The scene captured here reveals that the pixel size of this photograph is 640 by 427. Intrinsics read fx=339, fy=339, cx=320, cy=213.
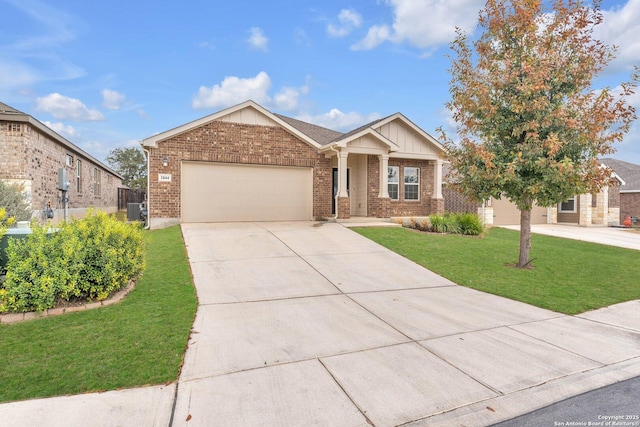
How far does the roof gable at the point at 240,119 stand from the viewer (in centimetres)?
1223

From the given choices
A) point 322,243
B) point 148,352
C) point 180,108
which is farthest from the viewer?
point 180,108

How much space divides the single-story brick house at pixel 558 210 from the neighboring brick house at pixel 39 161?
56.5 ft

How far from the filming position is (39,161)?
12062 mm

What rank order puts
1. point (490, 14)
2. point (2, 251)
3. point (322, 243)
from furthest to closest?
point (322, 243) < point (490, 14) < point (2, 251)

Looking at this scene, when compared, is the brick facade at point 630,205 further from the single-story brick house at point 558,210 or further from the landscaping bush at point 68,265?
the landscaping bush at point 68,265

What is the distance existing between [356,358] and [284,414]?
1.15 m

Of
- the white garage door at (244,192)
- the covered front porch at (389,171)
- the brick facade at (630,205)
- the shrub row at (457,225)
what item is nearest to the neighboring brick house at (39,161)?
the white garage door at (244,192)

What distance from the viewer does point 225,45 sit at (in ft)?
46.7

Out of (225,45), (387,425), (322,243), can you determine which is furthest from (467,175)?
(225,45)

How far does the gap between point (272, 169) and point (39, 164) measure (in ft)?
27.1

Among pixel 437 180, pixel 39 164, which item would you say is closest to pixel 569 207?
pixel 437 180

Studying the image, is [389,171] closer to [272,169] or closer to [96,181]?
[272,169]

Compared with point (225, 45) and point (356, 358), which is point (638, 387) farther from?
point (225, 45)

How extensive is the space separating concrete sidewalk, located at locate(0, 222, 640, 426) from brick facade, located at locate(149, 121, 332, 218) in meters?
6.83
